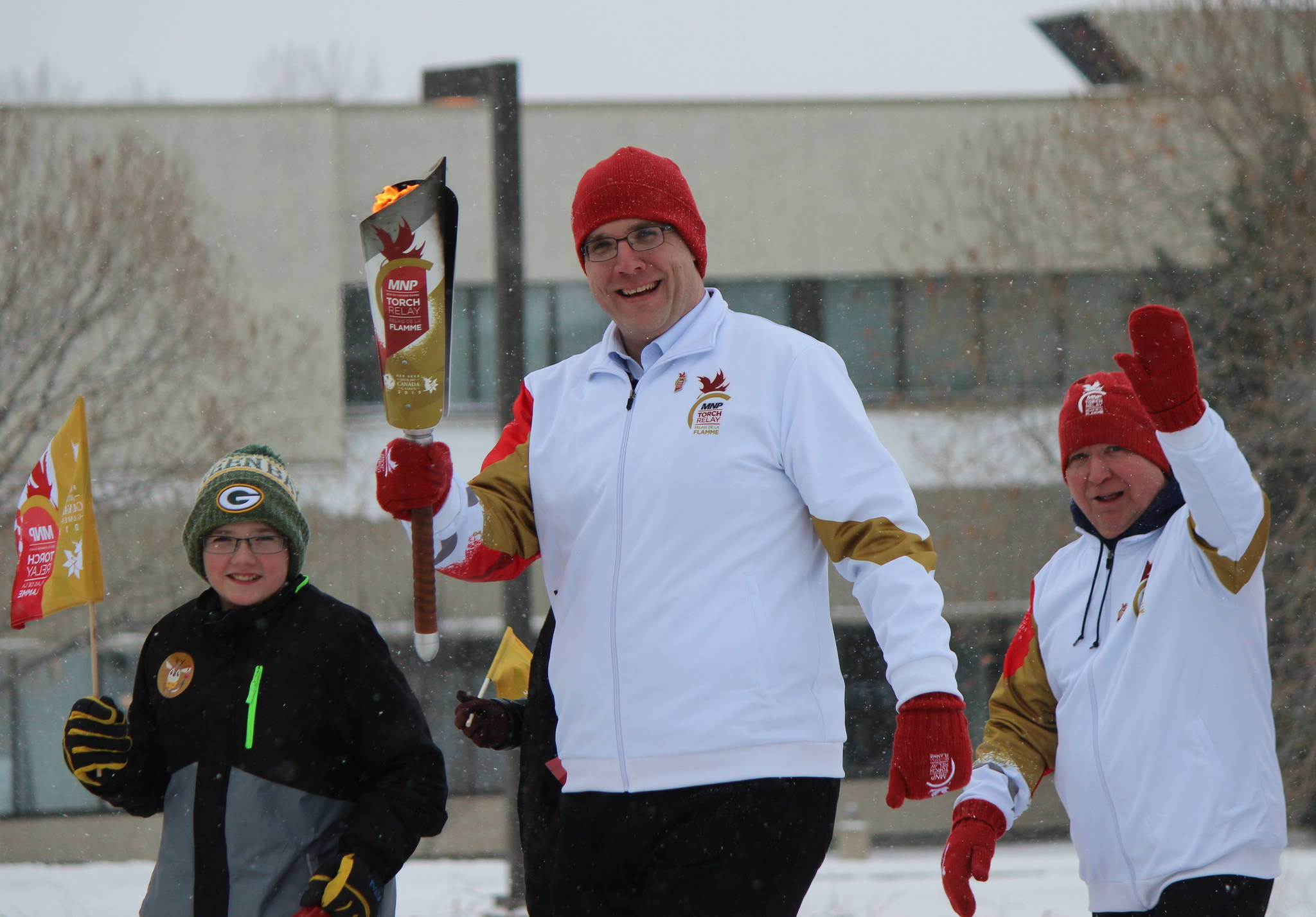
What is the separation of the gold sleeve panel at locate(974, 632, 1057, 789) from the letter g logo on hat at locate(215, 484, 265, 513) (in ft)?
5.23

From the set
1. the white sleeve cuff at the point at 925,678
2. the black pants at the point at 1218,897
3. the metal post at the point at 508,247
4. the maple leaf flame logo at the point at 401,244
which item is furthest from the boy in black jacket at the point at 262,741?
the metal post at the point at 508,247

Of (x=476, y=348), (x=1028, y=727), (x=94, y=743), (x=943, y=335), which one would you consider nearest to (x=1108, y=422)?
(x=1028, y=727)

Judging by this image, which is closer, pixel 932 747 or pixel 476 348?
pixel 932 747

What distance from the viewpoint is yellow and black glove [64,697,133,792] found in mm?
2562

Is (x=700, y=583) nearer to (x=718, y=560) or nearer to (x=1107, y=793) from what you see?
(x=718, y=560)

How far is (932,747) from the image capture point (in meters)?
2.01

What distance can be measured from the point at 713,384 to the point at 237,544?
3.37ft

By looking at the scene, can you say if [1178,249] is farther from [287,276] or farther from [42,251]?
[42,251]

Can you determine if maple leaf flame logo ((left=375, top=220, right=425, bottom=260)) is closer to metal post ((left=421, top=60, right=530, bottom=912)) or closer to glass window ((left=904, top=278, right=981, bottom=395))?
metal post ((left=421, top=60, right=530, bottom=912))

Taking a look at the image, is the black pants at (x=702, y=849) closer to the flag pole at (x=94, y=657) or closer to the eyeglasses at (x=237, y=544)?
the eyeglasses at (x=237, y=544)

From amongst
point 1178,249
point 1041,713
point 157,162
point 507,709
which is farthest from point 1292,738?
point 157,162

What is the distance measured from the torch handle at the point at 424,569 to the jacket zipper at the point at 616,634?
0.98 feet

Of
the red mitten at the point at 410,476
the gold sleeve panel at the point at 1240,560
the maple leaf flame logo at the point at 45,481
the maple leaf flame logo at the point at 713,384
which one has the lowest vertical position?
the gold sleeve panel at the point at 1240,560

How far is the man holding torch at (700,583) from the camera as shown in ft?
6.94
